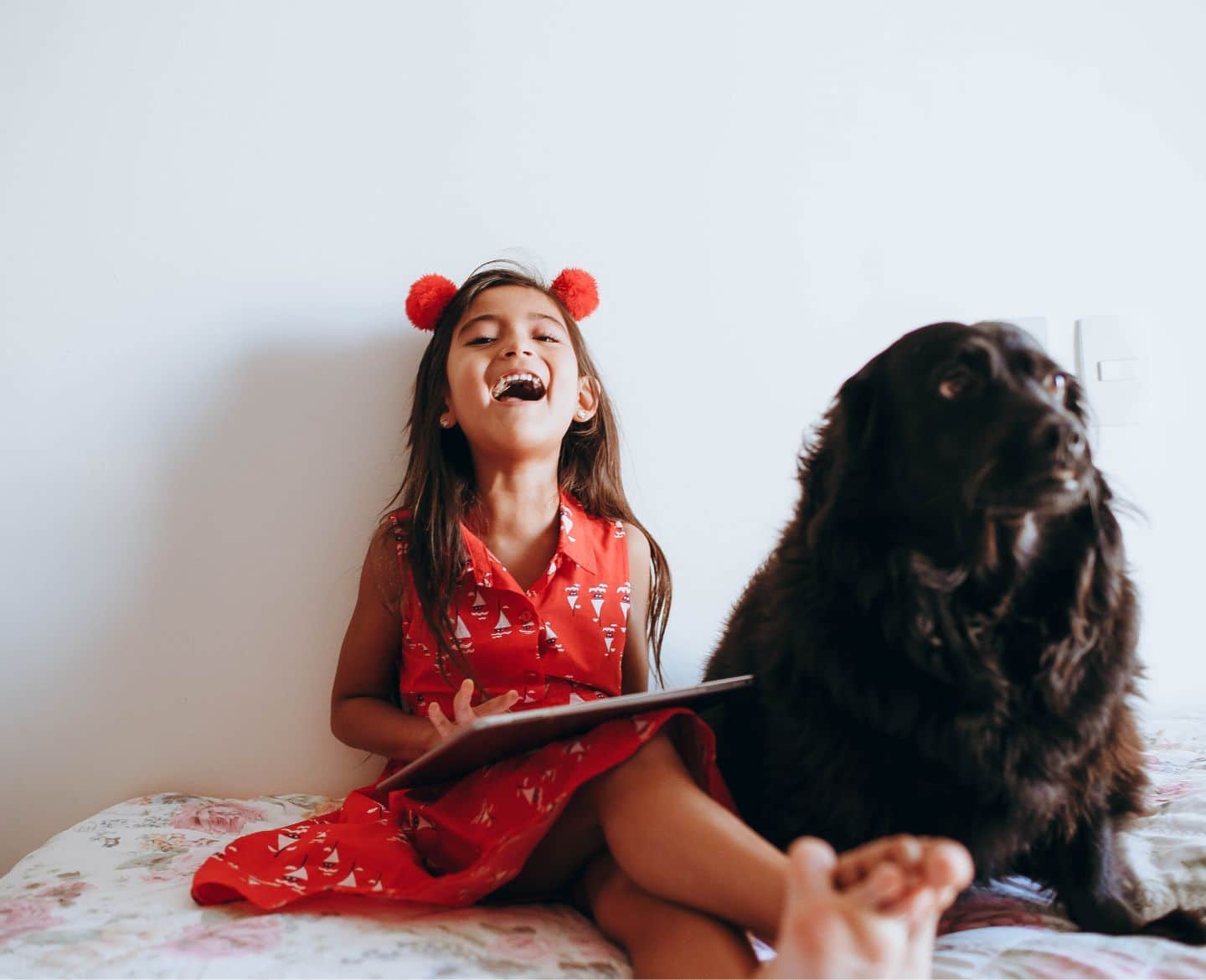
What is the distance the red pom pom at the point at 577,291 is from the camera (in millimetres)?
1498

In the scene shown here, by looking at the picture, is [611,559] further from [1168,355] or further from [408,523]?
[1168,355]

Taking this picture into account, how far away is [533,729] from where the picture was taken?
2.96 feet

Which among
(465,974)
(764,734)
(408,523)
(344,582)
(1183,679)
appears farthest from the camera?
(1183,679)

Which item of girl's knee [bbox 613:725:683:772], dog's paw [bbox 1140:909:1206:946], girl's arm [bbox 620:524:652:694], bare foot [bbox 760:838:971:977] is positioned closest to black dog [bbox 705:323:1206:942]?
dog's paw [bbox 1140:909:1206:946]

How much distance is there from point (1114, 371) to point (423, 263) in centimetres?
129

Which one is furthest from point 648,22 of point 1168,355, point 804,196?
point 1168,355

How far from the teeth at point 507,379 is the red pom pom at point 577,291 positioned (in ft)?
0.64

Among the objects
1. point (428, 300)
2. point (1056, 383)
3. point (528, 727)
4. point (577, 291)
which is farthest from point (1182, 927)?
point (428, 300)

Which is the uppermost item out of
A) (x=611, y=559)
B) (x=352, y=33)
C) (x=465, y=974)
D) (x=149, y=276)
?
(x=352, y=33)

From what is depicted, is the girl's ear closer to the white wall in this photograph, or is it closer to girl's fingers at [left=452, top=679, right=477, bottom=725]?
the white wall

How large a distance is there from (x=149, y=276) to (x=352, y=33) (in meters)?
0.56

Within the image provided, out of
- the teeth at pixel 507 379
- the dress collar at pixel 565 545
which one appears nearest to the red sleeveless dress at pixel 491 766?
the dress collar at pixel 565 545

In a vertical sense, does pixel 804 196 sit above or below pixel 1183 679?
above

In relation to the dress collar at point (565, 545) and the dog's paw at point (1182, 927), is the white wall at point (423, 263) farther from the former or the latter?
the dog's paw at point (1182, 927)
